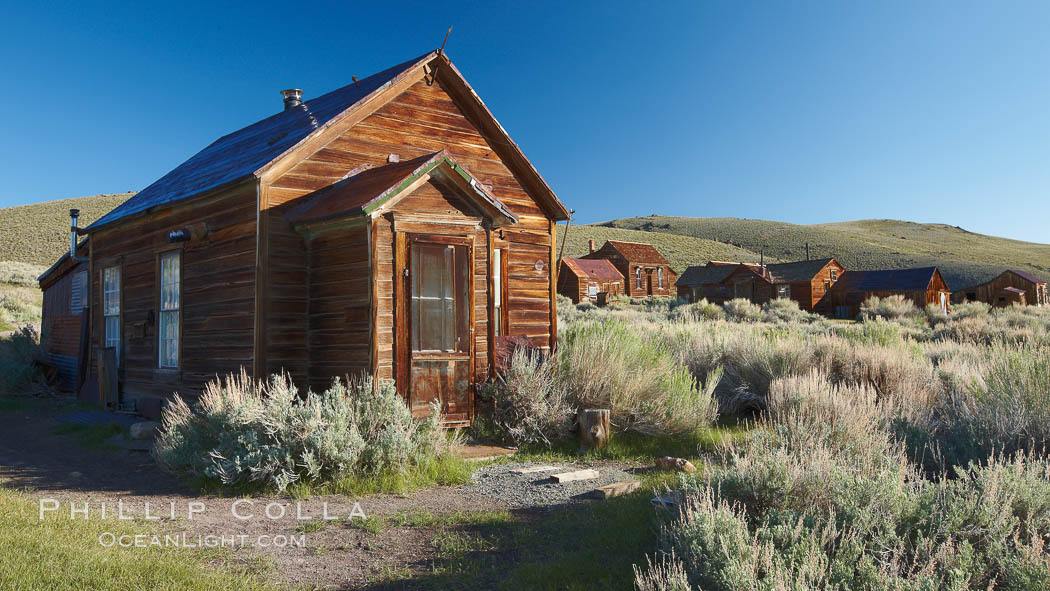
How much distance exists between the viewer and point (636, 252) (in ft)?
191

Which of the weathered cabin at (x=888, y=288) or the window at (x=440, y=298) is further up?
the weathered cabin at (x=888, y=288)

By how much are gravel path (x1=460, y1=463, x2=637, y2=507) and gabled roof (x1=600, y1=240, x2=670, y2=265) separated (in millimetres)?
49908

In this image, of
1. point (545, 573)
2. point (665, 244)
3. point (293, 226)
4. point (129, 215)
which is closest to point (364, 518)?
point (545, 573)

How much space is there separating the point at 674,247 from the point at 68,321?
266 feet

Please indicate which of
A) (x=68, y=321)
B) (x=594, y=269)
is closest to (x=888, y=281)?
(x=594, y=269)

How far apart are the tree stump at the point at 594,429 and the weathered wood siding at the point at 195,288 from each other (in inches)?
163

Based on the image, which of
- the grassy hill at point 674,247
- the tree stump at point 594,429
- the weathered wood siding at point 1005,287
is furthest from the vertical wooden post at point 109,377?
the grassy hill at point 674,247

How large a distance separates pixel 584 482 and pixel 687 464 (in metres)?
1.09

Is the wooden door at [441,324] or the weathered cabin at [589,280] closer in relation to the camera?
the wooden door at [441,324]

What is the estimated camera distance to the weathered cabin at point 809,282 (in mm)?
43531

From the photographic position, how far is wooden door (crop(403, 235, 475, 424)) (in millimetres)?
8078

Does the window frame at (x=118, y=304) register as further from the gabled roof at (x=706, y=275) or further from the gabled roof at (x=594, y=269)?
the gabled roof at (x=706, y=275)

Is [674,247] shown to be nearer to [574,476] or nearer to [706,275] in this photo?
[706,275]

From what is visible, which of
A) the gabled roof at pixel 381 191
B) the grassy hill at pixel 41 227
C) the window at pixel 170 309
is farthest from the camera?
the grassy hill at pixel 41 227
